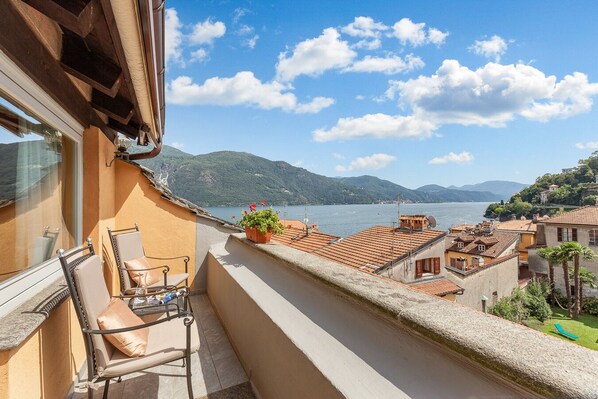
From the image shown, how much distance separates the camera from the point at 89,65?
2146 mm

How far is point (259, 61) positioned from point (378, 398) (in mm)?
18401

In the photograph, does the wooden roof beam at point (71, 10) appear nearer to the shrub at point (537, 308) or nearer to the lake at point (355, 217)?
the lake at point (355, 217)

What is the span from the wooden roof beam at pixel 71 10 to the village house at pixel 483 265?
15.6 m

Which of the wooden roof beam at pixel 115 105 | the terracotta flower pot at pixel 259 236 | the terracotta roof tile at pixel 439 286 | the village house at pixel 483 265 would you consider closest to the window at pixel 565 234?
the village house at pixel 483 265

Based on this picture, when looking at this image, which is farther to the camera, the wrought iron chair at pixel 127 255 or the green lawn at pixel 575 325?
the green lawn at pixel 575 325

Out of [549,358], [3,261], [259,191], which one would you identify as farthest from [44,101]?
[259,191]

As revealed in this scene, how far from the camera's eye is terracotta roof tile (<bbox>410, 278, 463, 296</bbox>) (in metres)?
12.1

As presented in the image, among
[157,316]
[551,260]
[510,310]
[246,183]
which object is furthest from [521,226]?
[246,183]

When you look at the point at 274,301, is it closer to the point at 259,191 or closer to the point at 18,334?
the point at 18,334

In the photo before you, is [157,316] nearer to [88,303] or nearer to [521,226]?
[88,303]

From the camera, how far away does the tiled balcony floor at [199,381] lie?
2.28 metres

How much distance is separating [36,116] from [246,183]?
56.2 metres

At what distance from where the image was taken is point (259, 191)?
5578 cm

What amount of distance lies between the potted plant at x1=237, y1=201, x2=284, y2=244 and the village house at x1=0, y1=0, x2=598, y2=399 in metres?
0.15
